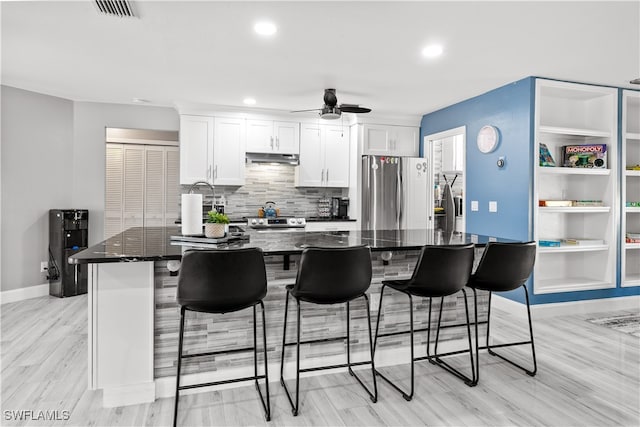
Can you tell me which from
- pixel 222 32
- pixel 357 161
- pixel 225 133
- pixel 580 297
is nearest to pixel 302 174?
pixel 357 161

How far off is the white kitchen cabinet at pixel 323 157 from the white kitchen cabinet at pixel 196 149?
1.30 metres

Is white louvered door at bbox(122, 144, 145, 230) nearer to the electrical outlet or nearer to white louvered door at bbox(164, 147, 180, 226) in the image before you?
white louvered door at bbox(164, 147, 180, 226)

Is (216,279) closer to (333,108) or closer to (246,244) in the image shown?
(246,244)

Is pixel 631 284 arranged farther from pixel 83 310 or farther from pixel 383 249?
pixel 83 310

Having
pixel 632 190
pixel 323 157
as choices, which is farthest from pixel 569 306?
pixel 323 157

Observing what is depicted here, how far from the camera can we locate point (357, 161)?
589cm

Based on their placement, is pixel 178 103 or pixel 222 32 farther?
pixel 178 103

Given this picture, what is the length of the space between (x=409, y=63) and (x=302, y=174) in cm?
257

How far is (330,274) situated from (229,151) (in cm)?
388

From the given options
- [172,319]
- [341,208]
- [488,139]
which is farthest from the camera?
[341,208]

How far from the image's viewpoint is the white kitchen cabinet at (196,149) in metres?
5.39

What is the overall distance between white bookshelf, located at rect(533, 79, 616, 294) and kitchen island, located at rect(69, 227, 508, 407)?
2231 mm

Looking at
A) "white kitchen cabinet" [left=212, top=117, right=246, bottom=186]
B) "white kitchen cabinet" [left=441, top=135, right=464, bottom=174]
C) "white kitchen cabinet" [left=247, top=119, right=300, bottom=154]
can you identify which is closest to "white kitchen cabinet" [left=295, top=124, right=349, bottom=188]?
"white kitchen cabinet" [left=247, top=119, right=300, bottom=154]

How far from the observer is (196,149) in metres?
5.43
